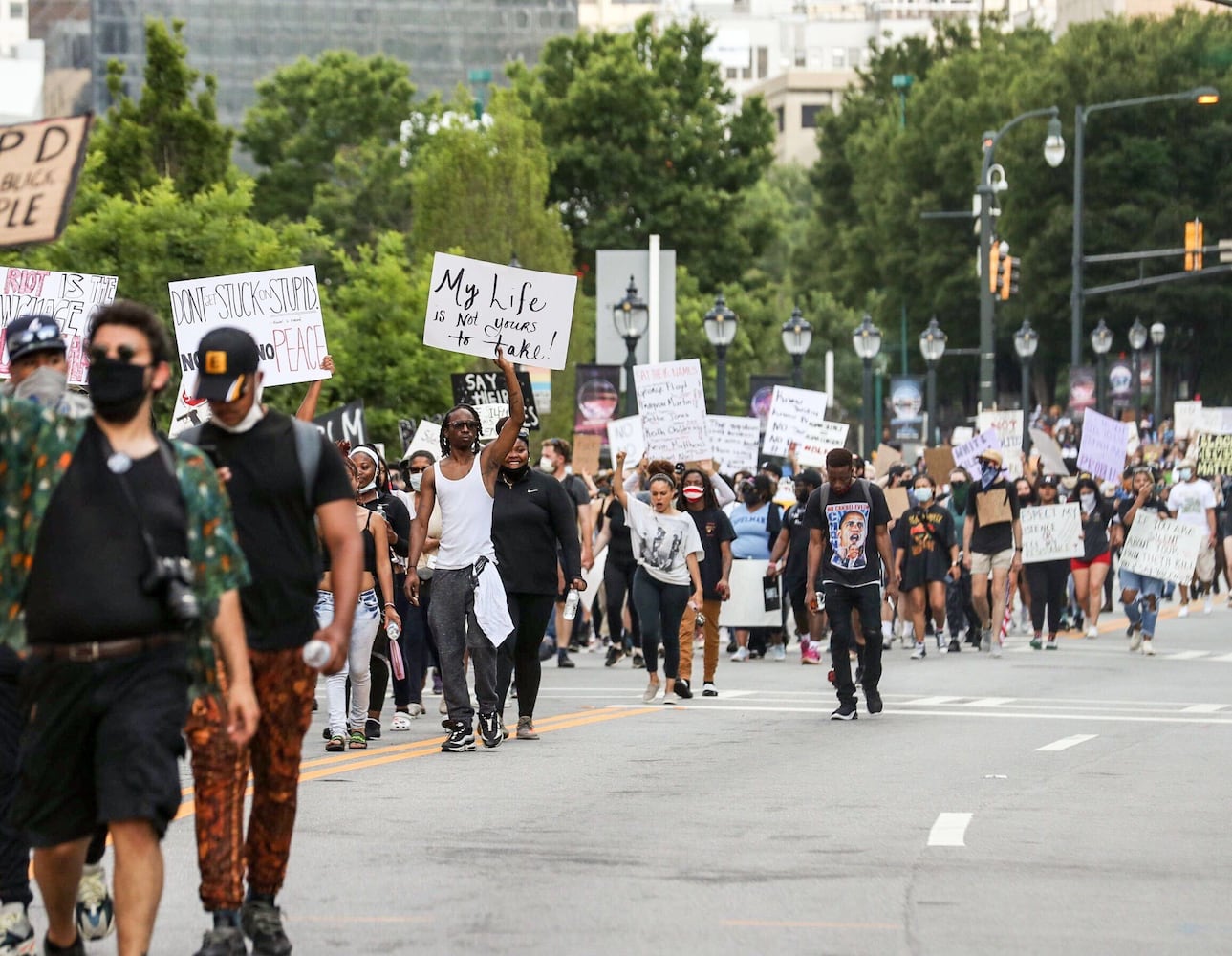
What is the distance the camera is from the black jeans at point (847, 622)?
15.8 m

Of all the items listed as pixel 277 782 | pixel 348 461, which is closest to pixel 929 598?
pixel 348 461

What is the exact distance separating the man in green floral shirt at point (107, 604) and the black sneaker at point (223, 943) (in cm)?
66

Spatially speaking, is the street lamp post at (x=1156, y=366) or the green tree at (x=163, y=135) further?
the street lamp post at (x=1156, y=366)

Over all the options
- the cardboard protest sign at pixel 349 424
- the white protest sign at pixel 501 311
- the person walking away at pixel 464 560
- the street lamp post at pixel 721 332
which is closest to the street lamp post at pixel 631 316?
the street lamp post at pixel 721 332

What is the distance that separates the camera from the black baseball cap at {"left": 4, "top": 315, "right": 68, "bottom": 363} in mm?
7242

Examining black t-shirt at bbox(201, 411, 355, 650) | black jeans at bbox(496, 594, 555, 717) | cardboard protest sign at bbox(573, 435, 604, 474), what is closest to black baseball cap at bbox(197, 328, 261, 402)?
→ black t-shirt at bbox(201, 411, 355, 650)

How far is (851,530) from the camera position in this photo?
15852 millimetres

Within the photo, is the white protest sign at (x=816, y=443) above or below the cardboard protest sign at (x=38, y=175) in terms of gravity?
below

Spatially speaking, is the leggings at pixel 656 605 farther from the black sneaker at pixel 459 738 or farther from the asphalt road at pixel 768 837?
the black sneaker at pixel 459 738

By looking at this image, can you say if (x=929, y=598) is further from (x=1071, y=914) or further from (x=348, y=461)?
(x=1071, y=914)

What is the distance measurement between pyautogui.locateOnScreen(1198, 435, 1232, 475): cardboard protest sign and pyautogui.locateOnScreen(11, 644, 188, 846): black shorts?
2784 cm

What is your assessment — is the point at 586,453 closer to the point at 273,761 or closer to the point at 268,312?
the point at 268,312

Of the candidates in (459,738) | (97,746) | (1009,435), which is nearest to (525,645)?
(459,738)

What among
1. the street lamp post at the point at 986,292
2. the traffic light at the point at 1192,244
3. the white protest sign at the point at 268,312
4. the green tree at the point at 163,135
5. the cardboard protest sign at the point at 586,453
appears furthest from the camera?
the traffic light at the point at 1192,244
